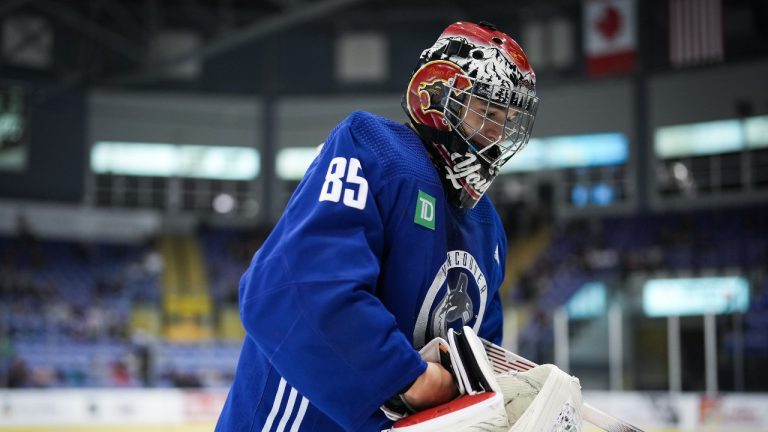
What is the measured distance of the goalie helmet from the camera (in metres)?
1.82

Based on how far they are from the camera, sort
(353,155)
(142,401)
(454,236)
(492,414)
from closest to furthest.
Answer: (492,414)
(353,155)
(454,236)
(142,401)

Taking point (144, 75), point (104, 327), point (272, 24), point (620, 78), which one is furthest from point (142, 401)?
point (620, 78)

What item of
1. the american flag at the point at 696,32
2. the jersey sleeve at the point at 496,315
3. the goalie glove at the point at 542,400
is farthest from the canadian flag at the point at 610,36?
the goalie glove at the point at 542,400

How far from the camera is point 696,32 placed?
2017 cm

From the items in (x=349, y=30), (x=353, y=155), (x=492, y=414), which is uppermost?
(x=349, y=30)

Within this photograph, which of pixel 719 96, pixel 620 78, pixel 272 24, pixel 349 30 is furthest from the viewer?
pixel 349 30

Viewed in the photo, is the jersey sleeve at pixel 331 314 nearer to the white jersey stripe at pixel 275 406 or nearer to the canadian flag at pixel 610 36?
the white jersey stripe at pixel 275 406

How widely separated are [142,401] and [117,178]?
14.0m

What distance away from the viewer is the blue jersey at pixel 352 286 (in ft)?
4.74

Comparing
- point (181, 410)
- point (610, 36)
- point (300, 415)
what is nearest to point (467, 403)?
point (300, 415)

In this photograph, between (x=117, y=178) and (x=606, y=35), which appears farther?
(x=117, y=178)

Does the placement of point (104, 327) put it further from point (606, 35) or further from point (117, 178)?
point (606, 35)

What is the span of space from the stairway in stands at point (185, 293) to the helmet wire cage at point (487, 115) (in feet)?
64.6

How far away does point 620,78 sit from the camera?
1003 inches
